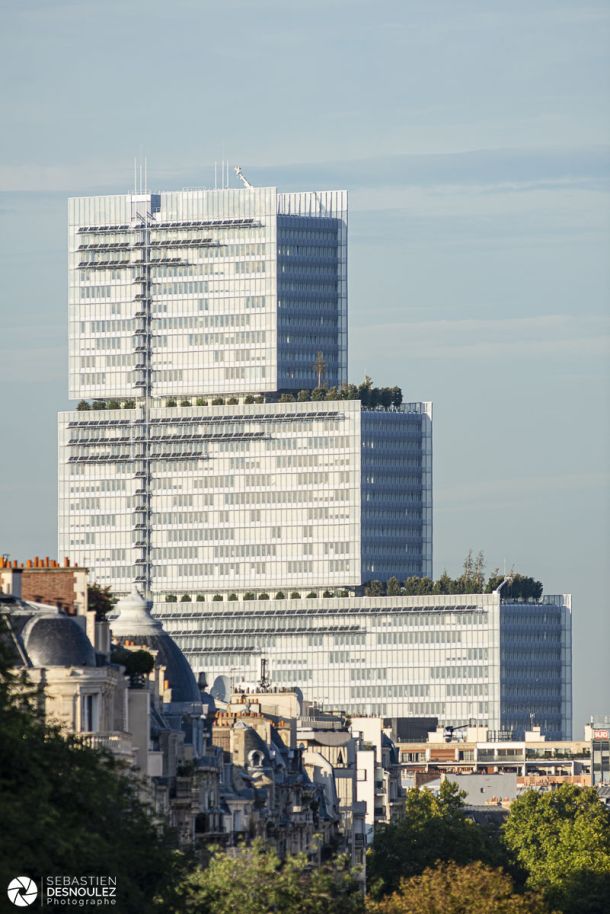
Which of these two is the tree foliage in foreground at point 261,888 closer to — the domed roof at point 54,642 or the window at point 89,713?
the window at point 89,713

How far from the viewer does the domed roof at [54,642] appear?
271 feet

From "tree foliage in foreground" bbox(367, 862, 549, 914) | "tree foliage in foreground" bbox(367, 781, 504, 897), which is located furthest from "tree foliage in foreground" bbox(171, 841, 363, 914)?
"tree foliage in foreground" bbox(367, 781, 504, 897)

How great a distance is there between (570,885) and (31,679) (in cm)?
10259

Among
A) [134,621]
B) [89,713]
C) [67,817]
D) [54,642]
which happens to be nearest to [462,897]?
[134,621]

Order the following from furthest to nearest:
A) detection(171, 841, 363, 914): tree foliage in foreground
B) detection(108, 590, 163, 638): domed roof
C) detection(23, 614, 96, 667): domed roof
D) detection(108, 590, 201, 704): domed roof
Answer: detection(108, 590, 163, 638): domed roof, detection(108, 590, 201, 704): domed roof, detection(23, 614, 96, 667): domed roof, detection(171, 841, 363, 914): tree foliage in foreground

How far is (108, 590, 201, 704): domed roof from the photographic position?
376ft

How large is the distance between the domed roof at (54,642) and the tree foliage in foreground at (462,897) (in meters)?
29.0

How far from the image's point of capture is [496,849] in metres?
197

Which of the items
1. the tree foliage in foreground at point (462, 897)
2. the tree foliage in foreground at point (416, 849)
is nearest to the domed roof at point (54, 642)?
the tree foliage in foreground at point (462, 897)

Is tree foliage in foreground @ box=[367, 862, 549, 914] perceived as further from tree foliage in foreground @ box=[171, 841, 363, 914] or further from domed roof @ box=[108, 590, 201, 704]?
→ tree foliage in foreground @ box=[171, 841, 363, 914]

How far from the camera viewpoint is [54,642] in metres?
82.9

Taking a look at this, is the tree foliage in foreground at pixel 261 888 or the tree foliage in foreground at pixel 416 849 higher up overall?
the tree foliage in foreground at pixel 261 888

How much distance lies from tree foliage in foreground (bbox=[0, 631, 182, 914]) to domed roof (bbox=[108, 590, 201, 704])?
140ft

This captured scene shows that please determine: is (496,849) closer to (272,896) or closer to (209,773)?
(209,773)
